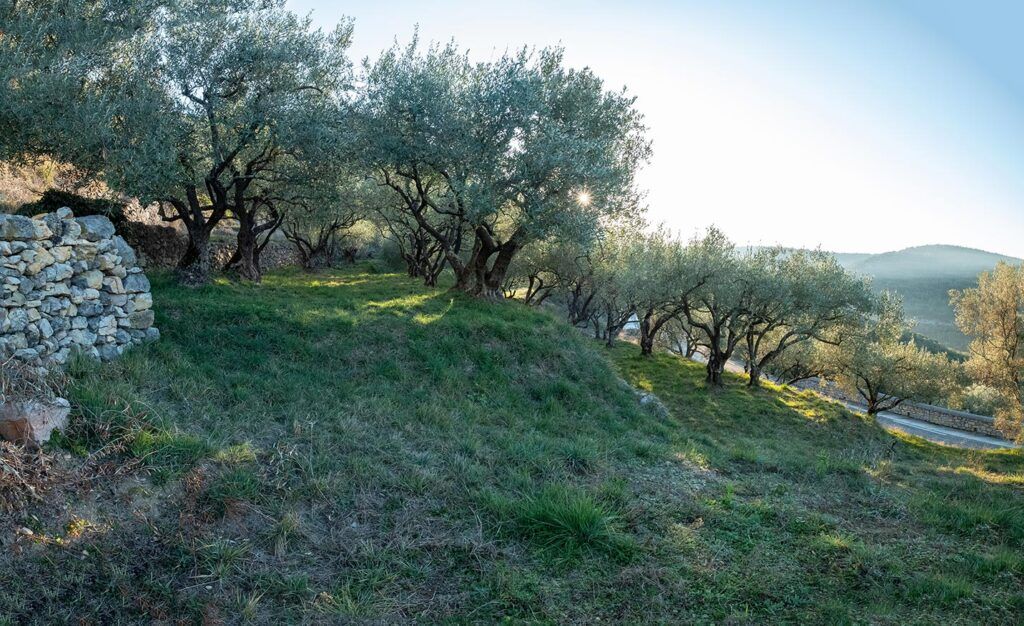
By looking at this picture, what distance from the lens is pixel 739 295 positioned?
2712 centimetres

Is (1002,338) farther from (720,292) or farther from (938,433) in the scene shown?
(938,433)

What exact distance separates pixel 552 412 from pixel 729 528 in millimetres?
6627

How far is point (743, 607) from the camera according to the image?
5441 mm

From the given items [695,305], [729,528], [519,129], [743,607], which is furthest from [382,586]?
[695,305]

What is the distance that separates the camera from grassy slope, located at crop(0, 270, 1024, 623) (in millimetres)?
5359

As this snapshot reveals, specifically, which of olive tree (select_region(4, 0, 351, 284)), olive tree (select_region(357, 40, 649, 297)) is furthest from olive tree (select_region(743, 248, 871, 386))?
olive tree (select_region(4, 0, 351, 284))

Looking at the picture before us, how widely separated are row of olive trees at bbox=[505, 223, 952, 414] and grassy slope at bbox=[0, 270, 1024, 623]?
16258 mm

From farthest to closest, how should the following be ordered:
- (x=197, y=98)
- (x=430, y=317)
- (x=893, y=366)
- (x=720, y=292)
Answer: (x=893, y=366) → (x=720, y=292) → (x=430, y=317) → (x=197, y=98)

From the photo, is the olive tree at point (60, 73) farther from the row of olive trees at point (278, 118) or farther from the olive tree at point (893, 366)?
the olive tree at point (893, 366)

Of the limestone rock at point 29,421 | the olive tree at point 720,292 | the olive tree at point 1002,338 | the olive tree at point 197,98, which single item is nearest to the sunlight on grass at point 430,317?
the olive tree at point 197,98

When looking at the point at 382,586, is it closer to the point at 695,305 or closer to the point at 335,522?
the point at 335,522

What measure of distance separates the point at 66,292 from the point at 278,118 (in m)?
8.55

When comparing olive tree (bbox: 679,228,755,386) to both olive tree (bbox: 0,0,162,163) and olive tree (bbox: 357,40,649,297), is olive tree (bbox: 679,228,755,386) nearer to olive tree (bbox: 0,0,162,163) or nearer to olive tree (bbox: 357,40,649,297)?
olive tree (bbox: 357,40,649,297)

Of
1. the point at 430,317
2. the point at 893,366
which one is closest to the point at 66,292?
the point at 430,317
